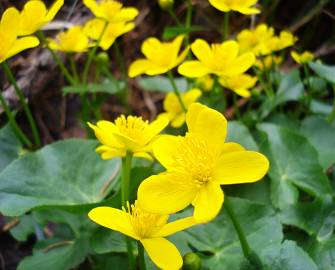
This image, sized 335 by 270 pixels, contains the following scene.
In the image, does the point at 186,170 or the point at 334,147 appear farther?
the point at 334,147

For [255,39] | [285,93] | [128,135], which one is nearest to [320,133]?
[285,93]

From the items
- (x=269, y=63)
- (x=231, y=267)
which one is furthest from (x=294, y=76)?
(x=231, y=267)

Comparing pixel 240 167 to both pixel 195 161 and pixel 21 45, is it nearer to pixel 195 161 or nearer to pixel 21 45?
pixel 195 161

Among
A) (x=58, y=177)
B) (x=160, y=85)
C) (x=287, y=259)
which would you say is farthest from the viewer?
(x=160, y=85)

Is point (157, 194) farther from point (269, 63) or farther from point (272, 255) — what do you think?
point (269, 63)

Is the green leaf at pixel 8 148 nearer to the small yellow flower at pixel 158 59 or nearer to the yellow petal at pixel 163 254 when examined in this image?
the small yellow flower at pixel 158 59

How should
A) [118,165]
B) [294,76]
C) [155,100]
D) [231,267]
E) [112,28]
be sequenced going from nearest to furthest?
[231,267]
[118,165]
[112,28]
[294,76]
[155,100]

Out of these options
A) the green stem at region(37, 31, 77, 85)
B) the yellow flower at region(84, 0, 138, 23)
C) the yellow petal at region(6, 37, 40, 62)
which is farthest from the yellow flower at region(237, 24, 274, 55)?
the yellow petal at region(6, 37, 40, 62)
